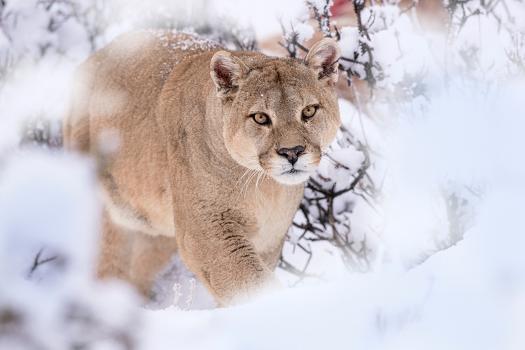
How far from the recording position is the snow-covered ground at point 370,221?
2.60m

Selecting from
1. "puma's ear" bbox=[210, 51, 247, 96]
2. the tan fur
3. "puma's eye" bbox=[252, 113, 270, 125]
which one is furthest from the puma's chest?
"puma's ear" bbox=[210, 51, 247, 96]

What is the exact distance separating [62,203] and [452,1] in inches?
106

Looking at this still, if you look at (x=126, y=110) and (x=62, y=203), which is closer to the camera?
(x=62, y=203)

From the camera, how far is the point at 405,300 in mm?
2727

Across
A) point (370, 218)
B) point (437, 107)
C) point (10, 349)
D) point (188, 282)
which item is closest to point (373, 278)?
point (10, 349)

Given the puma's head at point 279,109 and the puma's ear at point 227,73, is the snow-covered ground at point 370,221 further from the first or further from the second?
the puma's ear at point 227,73

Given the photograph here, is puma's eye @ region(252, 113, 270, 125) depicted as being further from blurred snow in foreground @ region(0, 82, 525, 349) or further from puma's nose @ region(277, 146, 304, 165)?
blurred snow in foreground @ region(0, 82, 525, 349)

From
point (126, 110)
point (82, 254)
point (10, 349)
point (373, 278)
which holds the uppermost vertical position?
point (10, 349)

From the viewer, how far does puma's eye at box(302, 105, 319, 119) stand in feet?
12.8

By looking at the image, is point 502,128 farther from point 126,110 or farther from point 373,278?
point 126,110

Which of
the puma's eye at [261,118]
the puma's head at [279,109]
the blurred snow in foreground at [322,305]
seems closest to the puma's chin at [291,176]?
the puma's head at [279,109]

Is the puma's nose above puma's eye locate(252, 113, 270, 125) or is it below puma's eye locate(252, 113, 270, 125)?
below

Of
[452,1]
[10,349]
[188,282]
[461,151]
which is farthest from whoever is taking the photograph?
[188,282]

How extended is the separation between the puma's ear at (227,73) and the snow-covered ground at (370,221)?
776 millimetres
